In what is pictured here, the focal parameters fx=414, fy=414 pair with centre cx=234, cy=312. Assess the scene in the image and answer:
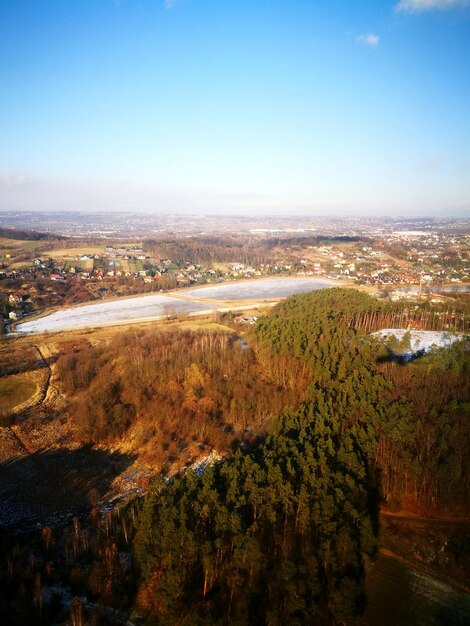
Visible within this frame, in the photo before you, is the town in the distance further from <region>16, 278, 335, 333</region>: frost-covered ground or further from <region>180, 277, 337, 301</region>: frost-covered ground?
<region>180, 277, 337, 301</region>: frost-covered ground

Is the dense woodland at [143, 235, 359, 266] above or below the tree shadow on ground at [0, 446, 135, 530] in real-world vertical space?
above

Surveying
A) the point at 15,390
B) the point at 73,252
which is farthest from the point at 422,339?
the point at 73,252

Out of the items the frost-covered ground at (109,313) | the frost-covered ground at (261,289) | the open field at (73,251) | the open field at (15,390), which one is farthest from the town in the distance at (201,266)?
the open field at (15,390)

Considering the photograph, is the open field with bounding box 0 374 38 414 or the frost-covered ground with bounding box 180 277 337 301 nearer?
the open field with bounding box 0 374 38 414

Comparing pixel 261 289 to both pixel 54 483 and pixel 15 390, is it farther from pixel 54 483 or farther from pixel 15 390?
pixel 54 483

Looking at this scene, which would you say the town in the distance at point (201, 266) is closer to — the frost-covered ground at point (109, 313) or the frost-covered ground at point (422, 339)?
the frost-covered ground at point (109, 313)

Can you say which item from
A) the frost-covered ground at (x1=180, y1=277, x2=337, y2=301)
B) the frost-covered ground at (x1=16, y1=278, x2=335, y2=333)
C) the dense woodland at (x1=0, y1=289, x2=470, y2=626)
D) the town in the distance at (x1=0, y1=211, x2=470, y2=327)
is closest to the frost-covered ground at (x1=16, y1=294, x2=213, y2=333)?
the frost-covered ground at (x1=16, y1=278, x2=335, y2=333)
